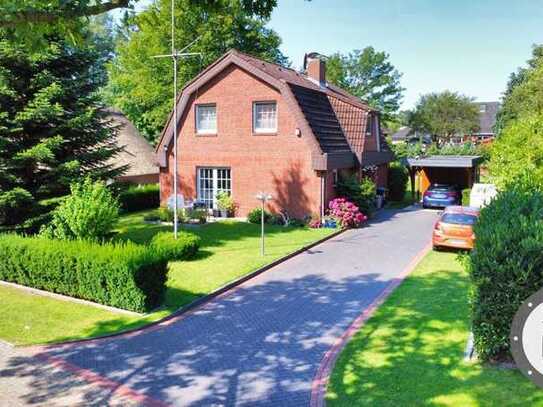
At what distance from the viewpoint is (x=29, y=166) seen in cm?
1669

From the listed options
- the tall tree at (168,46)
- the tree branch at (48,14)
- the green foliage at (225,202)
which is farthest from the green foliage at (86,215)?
the tall tree at (168,46)

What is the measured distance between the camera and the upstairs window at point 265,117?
899 inches

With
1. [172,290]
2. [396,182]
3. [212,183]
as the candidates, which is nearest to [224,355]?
[172,290]

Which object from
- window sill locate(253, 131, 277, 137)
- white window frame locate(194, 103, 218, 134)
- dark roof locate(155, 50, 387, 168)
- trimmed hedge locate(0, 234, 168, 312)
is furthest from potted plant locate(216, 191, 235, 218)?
trimmed hedge locate(0, 234, 168, 312)

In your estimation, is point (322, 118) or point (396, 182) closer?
point (322, 118)

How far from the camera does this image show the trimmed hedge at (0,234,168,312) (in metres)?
10.8

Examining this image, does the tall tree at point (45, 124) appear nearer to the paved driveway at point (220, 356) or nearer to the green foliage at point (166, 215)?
the green foliage at point (166, 215)

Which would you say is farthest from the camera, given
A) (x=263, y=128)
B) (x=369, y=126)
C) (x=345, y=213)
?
(x=369, y=126)

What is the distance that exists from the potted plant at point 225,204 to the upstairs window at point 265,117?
3.74 meters

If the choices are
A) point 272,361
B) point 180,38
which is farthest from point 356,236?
point 180,38

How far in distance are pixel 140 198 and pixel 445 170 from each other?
2176cm

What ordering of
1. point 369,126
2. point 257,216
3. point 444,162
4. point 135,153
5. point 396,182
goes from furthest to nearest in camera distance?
point 135,153 < point 396,182 < point 444,162 < point 369,126 < point 257,216

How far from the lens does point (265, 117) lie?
2302 centimetres

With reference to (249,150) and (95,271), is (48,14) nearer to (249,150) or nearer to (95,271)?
(95,271)
